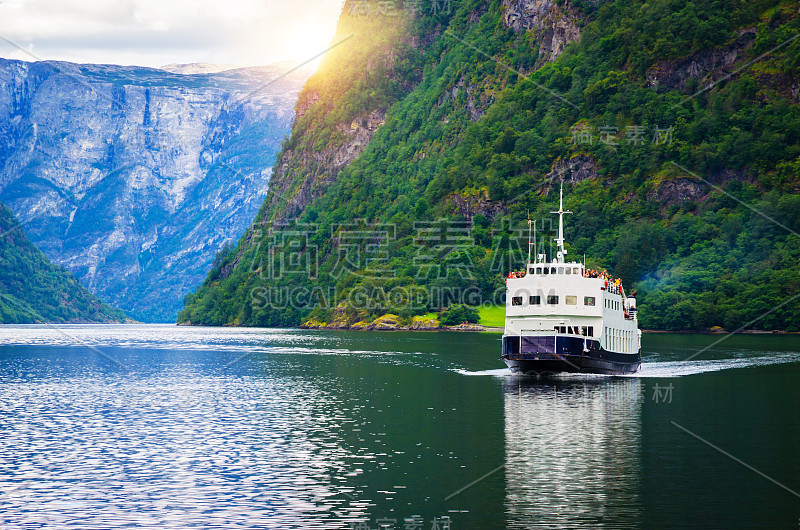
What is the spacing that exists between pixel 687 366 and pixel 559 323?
30.0 meters

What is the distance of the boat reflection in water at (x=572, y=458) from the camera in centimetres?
4262

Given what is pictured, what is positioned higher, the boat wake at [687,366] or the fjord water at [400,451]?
the boat wake at [687,366]

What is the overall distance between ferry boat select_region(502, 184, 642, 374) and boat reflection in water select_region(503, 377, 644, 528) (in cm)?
1169

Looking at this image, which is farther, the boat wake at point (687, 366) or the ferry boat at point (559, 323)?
the boat wake at point (687, 366)

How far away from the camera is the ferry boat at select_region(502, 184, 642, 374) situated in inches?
4166

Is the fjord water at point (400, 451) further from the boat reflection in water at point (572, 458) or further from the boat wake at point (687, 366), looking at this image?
the boat wake at point (687, 366)

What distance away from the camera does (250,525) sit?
133 ft

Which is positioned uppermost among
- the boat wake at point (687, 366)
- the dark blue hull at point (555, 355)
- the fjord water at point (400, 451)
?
the dark blue hull at point (555, 355)

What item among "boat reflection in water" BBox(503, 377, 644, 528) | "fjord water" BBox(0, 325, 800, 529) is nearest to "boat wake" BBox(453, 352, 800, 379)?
"fjord water" BBox(0, 325, 800, 529)

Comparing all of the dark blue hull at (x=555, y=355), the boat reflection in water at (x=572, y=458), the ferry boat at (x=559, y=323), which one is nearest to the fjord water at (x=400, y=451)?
the boat reflection in water at (x=572, y=458)

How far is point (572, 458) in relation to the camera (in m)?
56.1

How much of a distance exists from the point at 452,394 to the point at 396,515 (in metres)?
50.2

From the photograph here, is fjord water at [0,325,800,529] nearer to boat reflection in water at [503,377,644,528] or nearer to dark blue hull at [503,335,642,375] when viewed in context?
boat reflection in water at [503,377,644,528]

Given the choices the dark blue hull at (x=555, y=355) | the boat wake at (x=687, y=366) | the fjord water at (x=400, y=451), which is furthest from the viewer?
the boat wake at (x=687, y=366)
